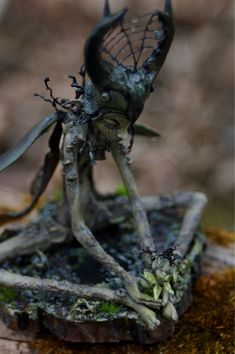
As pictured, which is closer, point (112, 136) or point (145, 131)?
point (112, 136)

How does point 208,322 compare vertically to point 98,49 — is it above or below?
below

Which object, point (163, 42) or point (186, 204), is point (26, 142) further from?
point (186, 204)


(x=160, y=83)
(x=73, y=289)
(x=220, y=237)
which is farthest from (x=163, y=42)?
(x=160, y=83)

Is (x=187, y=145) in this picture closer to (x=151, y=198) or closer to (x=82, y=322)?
(x=151, y=198)

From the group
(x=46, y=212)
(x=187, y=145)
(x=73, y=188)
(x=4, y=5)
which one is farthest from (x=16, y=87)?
(x=73, y=188)

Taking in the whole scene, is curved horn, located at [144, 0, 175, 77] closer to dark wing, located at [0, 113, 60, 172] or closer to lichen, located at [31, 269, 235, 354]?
dark wing, located at [0, 113, 60, 172]

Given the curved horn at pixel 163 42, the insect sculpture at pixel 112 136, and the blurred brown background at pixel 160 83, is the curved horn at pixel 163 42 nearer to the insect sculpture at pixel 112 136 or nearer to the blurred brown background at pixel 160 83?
the insect sculpture at pixel 112 136

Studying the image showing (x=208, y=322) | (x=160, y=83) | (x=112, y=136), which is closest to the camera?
(x=112, y=136)

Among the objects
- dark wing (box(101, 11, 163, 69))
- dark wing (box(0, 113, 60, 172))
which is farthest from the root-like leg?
dark wing (box(101, 11, 163, 69))
